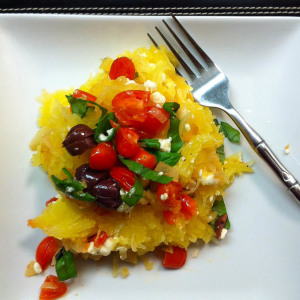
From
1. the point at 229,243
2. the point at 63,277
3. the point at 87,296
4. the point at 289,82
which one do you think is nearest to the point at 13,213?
the point at 63,277

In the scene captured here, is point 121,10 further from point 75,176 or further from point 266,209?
point 266,209

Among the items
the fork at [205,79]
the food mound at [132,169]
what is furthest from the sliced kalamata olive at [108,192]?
the fork at [205,79]

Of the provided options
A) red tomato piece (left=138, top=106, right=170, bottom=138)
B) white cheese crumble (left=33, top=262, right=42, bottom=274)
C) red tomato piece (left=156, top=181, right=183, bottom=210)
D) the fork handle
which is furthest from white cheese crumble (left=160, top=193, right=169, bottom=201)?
white cheese crumble (left=33, top=262, right=42, bottom=274)

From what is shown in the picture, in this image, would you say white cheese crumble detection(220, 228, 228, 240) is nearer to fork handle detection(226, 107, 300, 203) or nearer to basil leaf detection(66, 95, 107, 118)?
fork handle detection(226, 107, 300, 203)

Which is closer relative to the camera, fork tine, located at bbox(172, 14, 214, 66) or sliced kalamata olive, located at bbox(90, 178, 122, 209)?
sliced kalamata olive, located at bbox(90, 178, 122, 209)

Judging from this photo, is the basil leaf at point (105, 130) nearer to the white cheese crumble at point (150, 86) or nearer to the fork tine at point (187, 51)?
the white cheese crumble at point (150, 86)

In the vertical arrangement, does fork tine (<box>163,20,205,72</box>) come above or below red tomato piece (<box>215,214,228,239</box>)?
above

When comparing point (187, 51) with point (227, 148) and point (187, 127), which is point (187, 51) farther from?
point (227, 148)
